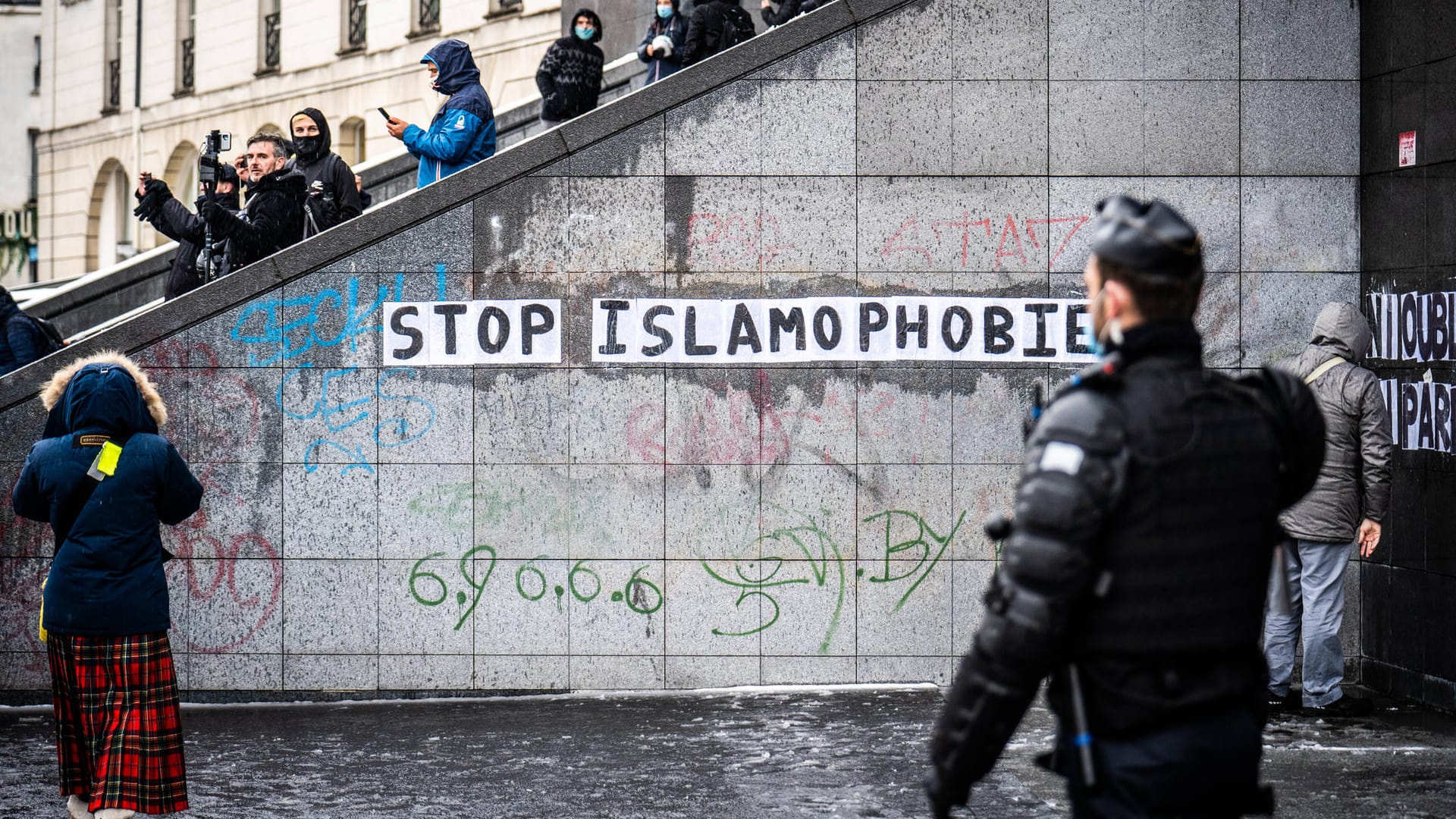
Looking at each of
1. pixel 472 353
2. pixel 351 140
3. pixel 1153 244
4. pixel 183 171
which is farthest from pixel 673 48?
pixel 183 171

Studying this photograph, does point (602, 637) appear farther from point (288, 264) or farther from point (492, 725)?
point (288, 264)

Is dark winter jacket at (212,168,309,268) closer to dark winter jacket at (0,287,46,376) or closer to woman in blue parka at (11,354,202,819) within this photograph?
dark winter jacket at (0,287,46,376)

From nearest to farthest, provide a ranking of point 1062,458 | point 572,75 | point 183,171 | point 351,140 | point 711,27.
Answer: point 1062,458
point 711,27
point 572,75
point 351,140
point 183,171

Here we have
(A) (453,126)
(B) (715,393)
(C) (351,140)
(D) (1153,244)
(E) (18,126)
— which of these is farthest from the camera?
(E) (18,126)

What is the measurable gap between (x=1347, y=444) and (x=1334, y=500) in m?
0.26

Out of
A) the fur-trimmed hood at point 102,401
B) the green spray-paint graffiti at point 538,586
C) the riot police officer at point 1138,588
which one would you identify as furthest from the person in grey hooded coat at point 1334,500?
the fur-trimmed hood at point 102,401

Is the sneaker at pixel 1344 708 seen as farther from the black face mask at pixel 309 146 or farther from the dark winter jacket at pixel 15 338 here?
the dark winter jacket at pixel 15 338

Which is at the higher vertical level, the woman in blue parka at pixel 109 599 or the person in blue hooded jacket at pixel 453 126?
the person in blue hooded jacket at pixel 453 126

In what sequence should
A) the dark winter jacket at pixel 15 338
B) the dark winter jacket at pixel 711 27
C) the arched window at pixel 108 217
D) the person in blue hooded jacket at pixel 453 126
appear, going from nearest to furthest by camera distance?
the person in blue hooded jacket at pixel 453 126 < the dark winter jacket at pixel 15 338 < the dark winter jacket at pixel 711 27 < the arched window at pixel 108 217

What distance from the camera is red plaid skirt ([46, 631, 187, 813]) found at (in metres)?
5.76

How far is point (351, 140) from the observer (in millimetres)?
24828

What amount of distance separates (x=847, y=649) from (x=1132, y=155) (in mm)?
2886

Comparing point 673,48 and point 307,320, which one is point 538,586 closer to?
point 307,320

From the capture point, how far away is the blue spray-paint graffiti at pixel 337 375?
334 inches
